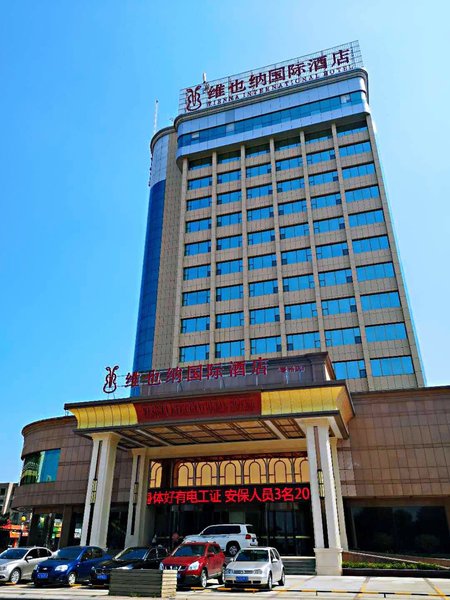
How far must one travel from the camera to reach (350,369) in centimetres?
4594

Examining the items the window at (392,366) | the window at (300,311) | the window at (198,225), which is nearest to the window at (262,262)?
the window at (300,311)

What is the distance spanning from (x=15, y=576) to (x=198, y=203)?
45533mm

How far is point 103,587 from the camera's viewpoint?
746 inches

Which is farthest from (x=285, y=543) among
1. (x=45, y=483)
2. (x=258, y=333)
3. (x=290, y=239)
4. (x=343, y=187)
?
(x=343, y=187)

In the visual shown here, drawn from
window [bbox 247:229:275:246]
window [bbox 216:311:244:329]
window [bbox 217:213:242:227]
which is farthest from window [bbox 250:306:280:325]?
window [bbox 217:213:242:227]

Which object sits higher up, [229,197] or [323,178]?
[229,197]

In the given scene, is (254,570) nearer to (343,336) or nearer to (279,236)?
(343,336)

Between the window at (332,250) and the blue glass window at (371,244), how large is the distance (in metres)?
1.16

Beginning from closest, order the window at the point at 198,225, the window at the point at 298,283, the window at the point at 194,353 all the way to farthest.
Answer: the window at the point at 298,283, the window at the point at 194,353, the window at the point at 198,225

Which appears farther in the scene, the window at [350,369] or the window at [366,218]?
the window at [366,218]

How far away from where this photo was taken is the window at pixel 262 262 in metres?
53.6

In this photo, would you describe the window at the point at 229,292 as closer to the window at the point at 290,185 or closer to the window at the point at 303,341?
the window at the point at 303,341

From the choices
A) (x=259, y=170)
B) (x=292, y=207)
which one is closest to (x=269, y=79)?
(x=259, y=170)

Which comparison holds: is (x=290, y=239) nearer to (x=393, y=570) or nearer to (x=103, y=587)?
(x=393, y=570)
